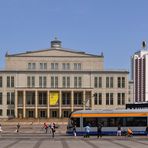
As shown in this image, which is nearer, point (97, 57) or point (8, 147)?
point (8, 147)

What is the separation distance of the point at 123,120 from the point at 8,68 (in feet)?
251

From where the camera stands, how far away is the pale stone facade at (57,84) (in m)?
134

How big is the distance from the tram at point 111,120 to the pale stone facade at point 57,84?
6679 centimetres

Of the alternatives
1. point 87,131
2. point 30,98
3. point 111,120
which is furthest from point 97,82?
point 87,131

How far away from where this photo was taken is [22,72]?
136625 mm

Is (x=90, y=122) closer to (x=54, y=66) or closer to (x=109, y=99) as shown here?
(x=109, y=99)

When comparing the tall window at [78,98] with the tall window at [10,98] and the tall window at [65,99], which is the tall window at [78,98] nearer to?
the tall window at [65,99]

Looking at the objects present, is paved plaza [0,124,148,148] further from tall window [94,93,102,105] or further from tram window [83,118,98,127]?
tall window [94,93,102,105]

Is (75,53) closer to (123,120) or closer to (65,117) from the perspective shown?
(65,117)

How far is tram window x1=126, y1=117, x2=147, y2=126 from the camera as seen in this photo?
6335 cm

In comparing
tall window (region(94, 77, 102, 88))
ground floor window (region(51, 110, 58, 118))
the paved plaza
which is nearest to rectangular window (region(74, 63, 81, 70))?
tall window (region(94, 77, 102, 88))

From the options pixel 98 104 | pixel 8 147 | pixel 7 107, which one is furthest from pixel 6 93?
pixel 8 147

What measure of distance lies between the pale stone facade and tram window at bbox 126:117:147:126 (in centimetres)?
6856

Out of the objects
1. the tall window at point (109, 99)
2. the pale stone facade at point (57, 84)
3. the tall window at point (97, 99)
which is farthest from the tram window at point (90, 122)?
the tall window at point (109, 99)
